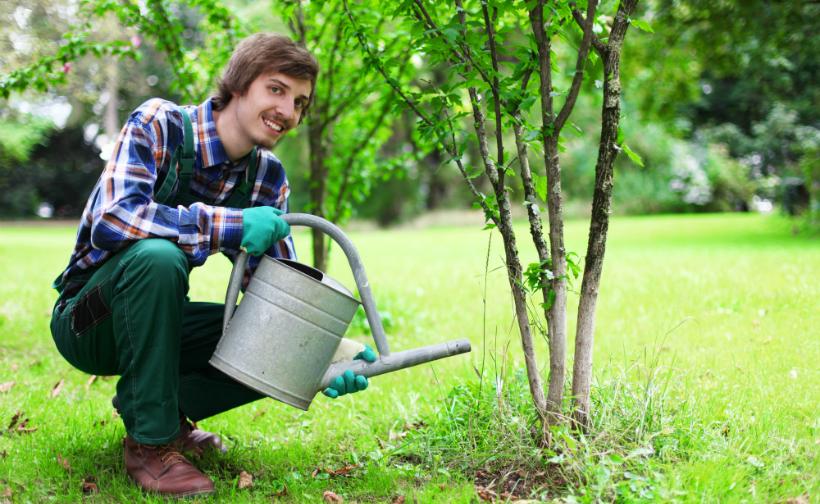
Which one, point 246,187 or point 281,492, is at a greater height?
point 246,187

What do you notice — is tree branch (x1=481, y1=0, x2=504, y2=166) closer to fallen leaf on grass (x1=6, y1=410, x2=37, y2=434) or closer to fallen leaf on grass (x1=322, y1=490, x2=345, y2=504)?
fallen leaf on grass (x1=322, y1=490, x2=345, y2=504)

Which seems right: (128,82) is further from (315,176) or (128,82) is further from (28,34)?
(315,176)

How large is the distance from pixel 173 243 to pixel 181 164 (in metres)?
0.29

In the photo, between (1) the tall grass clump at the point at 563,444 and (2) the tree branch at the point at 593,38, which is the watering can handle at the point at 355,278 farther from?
(2) the tree branch at the point at 593,38

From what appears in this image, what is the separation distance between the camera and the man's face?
7.50ft

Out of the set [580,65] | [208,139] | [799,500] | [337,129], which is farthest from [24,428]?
[337,129]

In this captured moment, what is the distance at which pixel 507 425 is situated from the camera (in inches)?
89.1

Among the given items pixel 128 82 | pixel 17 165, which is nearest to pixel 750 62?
pixel 128 82

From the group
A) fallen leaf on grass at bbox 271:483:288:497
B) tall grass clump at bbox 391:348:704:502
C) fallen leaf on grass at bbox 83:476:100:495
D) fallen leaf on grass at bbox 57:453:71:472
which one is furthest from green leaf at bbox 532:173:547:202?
fallen leaf on grass at bbox 57:453:71:472

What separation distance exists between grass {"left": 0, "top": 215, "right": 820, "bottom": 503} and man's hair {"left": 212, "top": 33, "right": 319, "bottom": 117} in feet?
2.74

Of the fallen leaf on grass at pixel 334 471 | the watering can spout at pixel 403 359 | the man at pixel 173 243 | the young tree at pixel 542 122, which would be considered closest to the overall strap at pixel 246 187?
the man at pixel 173 243

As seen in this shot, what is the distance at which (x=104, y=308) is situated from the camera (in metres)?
2.15

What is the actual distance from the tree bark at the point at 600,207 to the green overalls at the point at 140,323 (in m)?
1.12

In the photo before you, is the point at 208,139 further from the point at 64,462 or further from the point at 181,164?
the point at 64,462
